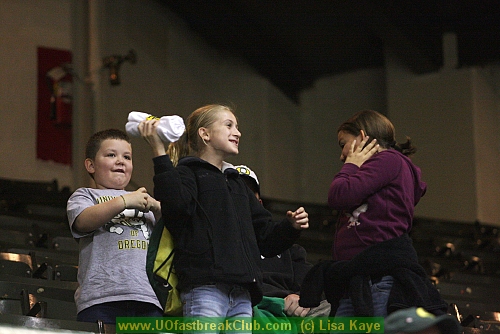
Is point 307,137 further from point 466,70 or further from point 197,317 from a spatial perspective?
point 197,317

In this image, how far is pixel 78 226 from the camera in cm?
309

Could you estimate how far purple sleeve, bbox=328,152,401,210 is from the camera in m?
2.96

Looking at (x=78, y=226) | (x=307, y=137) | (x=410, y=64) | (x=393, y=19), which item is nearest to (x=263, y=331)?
(x=78, y=226)

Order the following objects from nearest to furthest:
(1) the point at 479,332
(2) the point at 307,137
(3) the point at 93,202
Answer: (3) the point at 93,202, (1) the point at 479,332, (2) the point at 307,137

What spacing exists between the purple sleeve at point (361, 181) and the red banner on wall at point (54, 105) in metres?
6.79

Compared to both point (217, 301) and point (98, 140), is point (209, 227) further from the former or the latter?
point (98, 140)

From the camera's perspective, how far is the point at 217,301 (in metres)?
2.68

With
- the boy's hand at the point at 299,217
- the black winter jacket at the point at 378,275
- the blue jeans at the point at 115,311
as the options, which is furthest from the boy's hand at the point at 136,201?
the black winter jacket at the point at 378,275

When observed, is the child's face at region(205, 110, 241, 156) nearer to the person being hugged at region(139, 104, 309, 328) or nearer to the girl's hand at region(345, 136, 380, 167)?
the person being hugged at region(139, 104, 309, 328)

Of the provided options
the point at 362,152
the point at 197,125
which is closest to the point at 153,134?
the point at 197,125

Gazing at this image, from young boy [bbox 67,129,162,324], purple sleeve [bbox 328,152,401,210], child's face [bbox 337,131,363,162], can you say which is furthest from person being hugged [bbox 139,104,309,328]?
child's face [bbox 337,131,363,162]

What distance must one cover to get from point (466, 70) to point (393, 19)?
1160 millimetres

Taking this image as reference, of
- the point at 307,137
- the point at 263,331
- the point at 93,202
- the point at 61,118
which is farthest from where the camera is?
the point at 307,137

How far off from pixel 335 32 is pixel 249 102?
1.71 m
